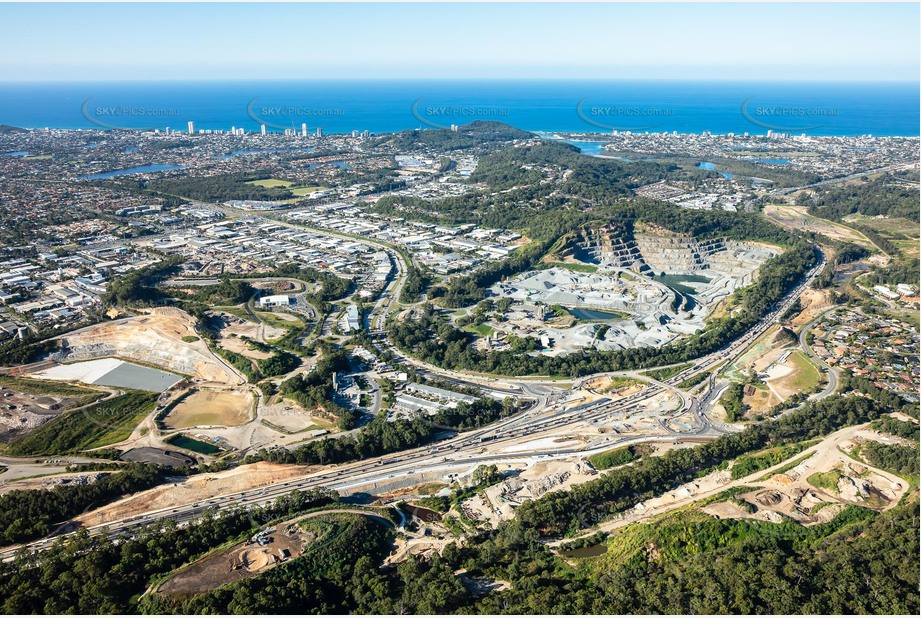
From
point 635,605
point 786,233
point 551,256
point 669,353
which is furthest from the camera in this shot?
point 786,233

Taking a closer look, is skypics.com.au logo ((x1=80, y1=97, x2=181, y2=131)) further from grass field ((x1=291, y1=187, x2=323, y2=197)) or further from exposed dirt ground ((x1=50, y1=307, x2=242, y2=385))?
exposed dirt ground ((x1=50, y1=307, x2=242, y2=385))

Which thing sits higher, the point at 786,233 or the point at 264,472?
the point at 786,233

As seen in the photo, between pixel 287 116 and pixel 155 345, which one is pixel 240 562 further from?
pixel 287 116

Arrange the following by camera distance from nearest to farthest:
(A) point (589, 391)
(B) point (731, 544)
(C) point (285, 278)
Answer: (B) point (731, 544), (A) point (589, 391), (C) point (285, 278)

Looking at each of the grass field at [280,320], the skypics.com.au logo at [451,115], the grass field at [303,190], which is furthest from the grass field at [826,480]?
the skypics.com.au logo at [451,115]

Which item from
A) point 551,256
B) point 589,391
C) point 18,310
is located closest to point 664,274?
point 551,256

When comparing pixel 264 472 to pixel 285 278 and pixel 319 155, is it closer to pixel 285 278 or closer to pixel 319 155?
pixel 285 278

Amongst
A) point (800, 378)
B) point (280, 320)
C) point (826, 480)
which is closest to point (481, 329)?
point (280, 320)
